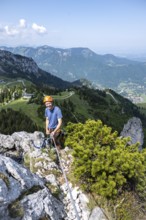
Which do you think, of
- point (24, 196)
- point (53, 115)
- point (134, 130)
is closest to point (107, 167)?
point (53, 115)

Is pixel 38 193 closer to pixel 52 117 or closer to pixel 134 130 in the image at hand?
pixel 52 117

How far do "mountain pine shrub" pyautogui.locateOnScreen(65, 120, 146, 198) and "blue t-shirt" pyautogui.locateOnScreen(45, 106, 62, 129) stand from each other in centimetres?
269

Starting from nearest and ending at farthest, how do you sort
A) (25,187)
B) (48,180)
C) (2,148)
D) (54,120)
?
(25,187), (48,180), (54,120), (2,148)

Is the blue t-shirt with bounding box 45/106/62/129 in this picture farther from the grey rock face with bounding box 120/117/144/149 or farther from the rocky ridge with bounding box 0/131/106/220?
the grey rock face with bounding box 120/117/144/149

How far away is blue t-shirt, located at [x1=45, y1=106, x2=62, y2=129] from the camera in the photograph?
76.3 feet

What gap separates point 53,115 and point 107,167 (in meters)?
6.35

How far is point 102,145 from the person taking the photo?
25.1 m

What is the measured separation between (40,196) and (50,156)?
7.67m

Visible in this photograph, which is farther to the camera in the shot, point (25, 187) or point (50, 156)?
point (50, 156)

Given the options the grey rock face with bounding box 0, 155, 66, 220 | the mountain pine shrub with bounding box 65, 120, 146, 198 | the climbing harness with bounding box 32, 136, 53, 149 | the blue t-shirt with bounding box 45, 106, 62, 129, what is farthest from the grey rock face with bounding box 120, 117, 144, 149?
the grey rock face with bounding box 0, 155, 66, 220

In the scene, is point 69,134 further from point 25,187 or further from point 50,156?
point 25,187

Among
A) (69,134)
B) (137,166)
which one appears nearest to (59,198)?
(137,166)

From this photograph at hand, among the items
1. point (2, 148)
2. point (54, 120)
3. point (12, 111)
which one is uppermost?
point (54, 120)

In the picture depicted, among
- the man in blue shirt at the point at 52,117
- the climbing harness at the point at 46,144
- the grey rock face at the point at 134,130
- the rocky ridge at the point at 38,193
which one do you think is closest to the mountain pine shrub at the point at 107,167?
the rocky ridge at the point at 38,193
